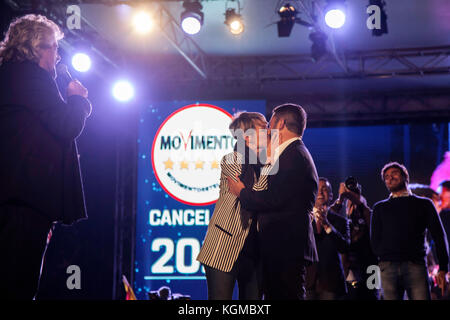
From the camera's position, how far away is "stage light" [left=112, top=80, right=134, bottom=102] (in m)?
7.81

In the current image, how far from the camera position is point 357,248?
478cm

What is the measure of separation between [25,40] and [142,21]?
4.87 m

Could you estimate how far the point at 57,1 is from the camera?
6.11 meters

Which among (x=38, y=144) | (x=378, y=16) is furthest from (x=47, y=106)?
(x=378, y=16)

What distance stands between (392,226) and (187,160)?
3993 mm

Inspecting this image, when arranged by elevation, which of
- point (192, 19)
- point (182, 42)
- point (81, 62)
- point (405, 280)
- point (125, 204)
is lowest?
point (405, 280)

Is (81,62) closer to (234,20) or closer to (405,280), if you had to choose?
(234,20)

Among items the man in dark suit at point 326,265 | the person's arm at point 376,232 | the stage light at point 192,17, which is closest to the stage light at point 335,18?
the stage light at point 192,17

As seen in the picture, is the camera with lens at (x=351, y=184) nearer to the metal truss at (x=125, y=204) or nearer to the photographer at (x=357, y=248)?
the photographer at (x=357, y=248)

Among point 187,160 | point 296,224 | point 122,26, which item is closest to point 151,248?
point 187,160

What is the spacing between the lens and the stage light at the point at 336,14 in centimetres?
572

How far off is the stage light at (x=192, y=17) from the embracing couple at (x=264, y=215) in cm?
379
